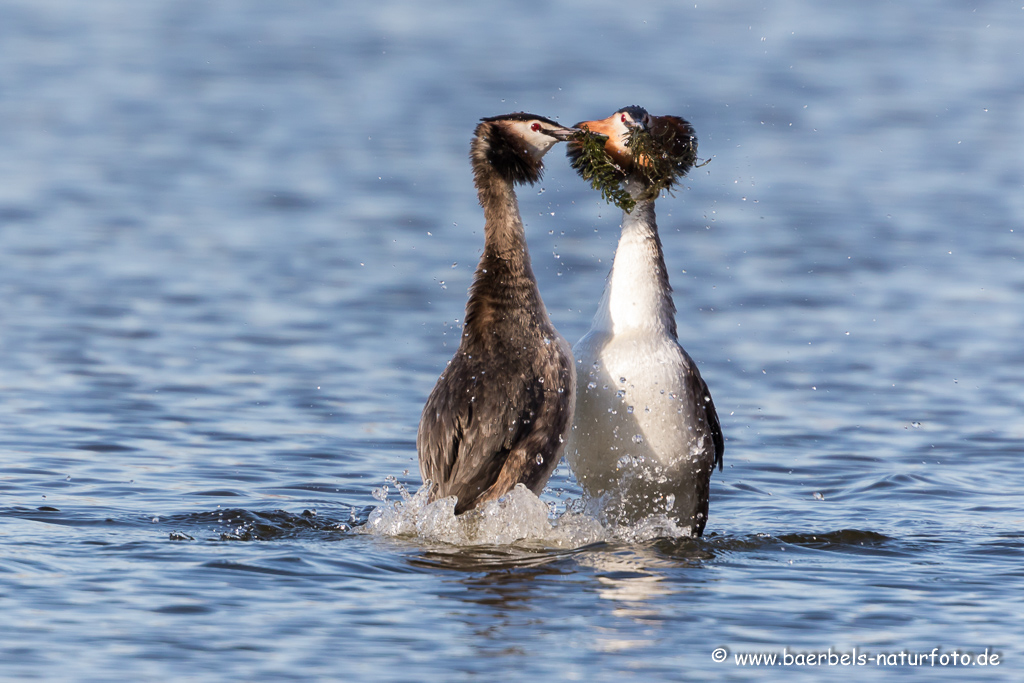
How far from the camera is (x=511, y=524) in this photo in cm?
852

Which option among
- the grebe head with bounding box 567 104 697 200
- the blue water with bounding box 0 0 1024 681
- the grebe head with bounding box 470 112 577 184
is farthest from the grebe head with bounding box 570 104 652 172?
the blue water with bounding box 0 0 1024 681

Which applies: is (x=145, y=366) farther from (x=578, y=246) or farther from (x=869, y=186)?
(x=869, y=186)

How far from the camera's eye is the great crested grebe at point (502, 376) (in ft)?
27.7

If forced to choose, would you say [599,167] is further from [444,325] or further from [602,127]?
[444,325]

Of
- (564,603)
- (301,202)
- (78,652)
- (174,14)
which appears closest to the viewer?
(78,652)

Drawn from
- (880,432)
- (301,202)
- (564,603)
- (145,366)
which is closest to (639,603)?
(564,603)

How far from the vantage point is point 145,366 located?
13.1 meters

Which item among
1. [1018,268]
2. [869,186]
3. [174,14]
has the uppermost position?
[174,14]

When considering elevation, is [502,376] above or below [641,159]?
below

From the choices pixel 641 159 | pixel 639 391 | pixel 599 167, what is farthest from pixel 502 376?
pixel 641 159

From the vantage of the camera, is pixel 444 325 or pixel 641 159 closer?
pixel 641 159

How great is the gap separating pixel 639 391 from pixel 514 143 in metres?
1.57

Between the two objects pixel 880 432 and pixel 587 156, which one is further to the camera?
pixel 880 432

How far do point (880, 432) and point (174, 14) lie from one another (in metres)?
21.0
